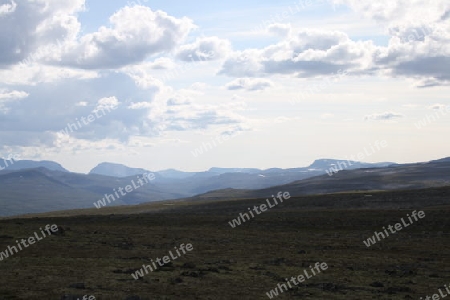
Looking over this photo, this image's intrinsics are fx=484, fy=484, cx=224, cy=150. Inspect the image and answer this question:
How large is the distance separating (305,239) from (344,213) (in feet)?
72.9

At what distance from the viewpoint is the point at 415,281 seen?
104ft

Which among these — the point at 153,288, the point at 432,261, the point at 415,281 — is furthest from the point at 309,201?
the point at 153,288

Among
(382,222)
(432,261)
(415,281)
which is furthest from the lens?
(382,222)

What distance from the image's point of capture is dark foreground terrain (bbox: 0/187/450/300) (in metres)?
28.2

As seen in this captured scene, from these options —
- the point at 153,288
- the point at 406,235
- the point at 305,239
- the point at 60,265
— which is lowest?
the point at 406,235

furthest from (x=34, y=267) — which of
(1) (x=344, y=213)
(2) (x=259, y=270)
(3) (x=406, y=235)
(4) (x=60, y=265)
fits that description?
(1) (x=344, y=213)

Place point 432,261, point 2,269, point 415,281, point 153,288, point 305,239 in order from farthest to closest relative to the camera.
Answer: point 305,239 < point 432,261 < point 2,269 < point 415,281 < point 153,288

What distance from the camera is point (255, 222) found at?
71250 millimetres

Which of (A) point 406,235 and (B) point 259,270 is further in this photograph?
(A) point 406,235

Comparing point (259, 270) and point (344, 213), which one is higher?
point (259, 270)

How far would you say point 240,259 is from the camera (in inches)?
1587

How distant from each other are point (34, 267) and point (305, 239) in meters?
29.3

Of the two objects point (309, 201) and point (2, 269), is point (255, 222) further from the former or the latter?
point (2, 269)

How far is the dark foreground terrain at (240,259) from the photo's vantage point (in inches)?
1111
